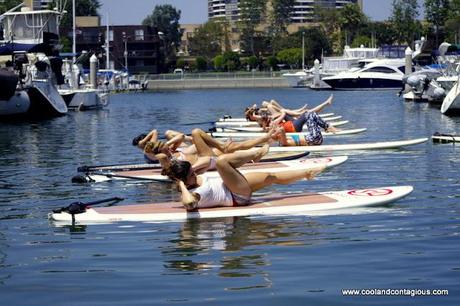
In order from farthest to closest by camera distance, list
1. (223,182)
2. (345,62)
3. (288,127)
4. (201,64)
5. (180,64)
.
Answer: (180,64) < (201,64) < (345,62) < (288,127) < (223,182)

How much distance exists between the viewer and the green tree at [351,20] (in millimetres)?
124812

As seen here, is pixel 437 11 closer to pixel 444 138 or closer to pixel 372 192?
pixel 444 138

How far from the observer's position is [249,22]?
13862 centimetres

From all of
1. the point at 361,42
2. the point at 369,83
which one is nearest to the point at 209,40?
the point at 361,42

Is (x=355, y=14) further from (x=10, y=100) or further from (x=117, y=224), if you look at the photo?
(x=117, y=224)

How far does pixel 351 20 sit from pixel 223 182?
114830 millimetres

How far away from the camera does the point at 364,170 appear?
19844mm

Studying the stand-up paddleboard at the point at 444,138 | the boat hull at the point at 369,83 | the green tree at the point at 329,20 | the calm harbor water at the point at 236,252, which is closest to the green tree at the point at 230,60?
the green tree at the point at 329,20

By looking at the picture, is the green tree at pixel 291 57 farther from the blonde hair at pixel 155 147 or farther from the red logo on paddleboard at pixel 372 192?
the red logo on paddleboard at pixel 372 192

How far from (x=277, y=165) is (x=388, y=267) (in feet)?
27.6

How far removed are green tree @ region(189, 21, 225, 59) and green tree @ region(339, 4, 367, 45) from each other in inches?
803

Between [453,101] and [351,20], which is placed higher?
[351,20]

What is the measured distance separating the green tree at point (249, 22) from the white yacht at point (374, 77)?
2000 inches

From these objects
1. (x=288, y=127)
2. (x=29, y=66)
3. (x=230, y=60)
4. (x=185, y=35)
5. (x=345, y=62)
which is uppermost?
(x=185, y=35)
